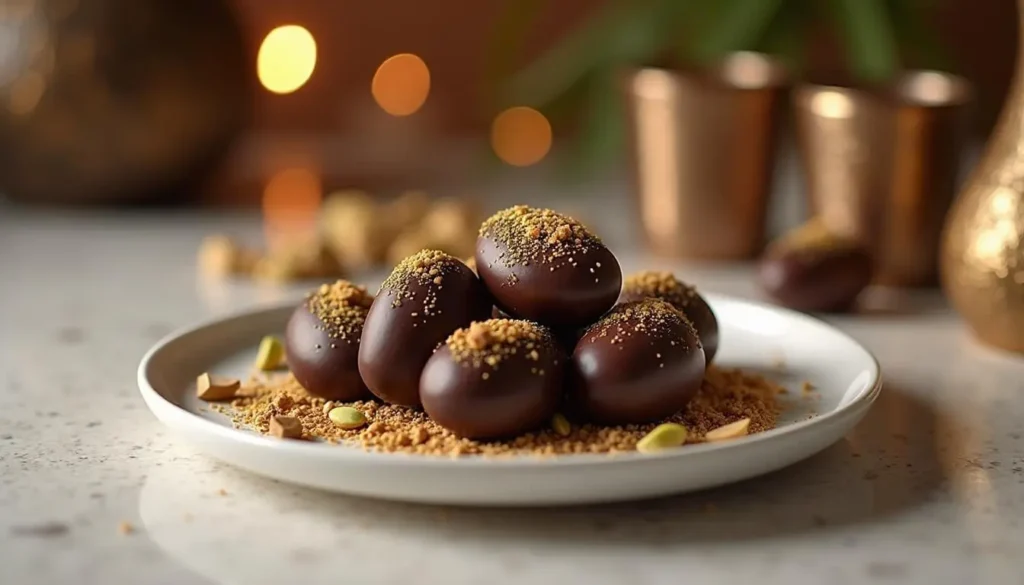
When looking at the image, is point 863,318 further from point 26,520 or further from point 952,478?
point 26,520

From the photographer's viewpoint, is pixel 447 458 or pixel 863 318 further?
pixel 863 318

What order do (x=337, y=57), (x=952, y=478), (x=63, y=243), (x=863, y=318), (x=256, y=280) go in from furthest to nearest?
1. (x=337, y=57)
2. (x=63, y=243)
3. (x=256, y=280)
4. (x=863, y=318)
5. (x=952, y=478)

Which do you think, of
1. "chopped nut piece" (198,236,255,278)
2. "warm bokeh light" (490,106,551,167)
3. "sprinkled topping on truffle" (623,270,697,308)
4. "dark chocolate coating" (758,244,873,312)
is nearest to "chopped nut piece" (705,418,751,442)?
"sprinkled topping on truffle" (623,270,697,308)

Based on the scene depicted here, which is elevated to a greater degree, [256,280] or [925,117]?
[925,117]

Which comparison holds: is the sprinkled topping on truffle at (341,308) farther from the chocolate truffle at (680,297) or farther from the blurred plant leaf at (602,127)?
the blurred plant leaf at (602,127)

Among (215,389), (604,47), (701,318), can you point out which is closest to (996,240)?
(701,318)

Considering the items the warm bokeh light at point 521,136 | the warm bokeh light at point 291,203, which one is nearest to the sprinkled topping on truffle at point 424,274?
the warm bokeh light at point 291,203

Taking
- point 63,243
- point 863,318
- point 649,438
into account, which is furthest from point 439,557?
point 63,243

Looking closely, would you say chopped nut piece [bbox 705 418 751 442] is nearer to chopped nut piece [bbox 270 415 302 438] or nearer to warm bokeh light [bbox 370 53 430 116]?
chopped nut piece [bbox 270 415 302 438]
